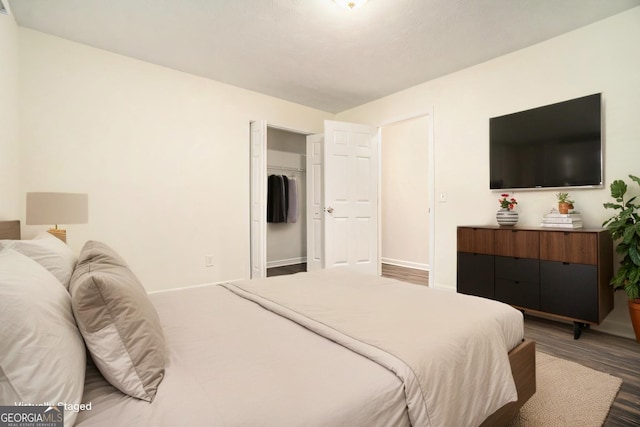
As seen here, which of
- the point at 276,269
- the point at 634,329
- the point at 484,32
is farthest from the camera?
the point at 276,269

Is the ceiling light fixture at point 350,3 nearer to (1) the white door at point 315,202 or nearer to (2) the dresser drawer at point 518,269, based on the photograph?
(1) the white door at point 315,202

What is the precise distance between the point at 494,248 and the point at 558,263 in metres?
0.49

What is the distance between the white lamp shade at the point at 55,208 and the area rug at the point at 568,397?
3.07 metres

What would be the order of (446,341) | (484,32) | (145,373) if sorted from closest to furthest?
1. (145,373)
2. (446,341)
3. (484,32)

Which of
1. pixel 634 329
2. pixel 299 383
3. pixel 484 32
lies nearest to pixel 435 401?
pixel 299 383

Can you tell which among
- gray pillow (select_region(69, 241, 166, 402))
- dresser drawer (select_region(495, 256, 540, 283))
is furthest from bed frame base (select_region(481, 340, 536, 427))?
dresser drawer (select_region(495, 256, 540, 283))

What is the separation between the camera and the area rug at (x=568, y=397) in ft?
4.90

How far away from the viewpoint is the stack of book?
8.48ft

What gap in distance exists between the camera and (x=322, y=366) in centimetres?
94

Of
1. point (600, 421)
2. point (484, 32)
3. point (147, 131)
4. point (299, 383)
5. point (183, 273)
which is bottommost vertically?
point (600, 421)

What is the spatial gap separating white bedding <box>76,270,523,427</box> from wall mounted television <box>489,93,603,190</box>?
197cm

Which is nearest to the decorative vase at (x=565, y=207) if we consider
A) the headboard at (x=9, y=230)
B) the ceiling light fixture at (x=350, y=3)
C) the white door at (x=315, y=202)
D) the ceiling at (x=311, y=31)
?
the ceiling at (x=311, y=31)

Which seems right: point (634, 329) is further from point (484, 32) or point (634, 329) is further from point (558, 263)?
point (484, 32)

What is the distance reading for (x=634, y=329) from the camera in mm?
2332
